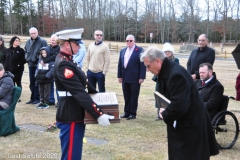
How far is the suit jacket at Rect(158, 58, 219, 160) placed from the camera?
2.68 m

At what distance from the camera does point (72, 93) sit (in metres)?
2.97

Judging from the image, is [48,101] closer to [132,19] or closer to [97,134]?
[97,134]

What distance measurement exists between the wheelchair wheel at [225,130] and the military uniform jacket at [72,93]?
2.32 meters

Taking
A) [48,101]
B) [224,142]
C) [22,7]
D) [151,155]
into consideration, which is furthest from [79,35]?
[22,7]

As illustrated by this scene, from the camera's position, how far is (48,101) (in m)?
7.57

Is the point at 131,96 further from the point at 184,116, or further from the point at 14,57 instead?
the point at 184,116

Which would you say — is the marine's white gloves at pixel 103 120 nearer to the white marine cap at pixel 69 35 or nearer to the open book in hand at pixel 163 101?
the open book in hand at pixel 163 101

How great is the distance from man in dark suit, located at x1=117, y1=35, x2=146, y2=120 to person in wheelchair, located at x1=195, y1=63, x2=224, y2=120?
1.81m

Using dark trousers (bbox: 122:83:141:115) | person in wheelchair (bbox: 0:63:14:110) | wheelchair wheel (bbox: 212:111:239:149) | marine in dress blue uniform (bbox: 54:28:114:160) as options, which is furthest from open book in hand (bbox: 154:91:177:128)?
dark trousers (bbox: 122:83:141:115)

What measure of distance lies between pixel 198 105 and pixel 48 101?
5.41m

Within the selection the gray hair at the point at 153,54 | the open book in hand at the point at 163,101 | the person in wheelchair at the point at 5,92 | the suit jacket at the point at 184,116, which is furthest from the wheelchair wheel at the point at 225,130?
the person in wheelchair at the point at 5,92

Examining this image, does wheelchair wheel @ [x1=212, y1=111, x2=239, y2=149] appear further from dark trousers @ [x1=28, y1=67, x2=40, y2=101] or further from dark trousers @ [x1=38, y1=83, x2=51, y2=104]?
dark trousers @ [x1=28, y1=67, x2=40, y2=101]

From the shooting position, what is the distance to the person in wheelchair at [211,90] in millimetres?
4652

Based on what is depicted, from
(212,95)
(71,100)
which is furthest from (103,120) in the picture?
(212,95)
